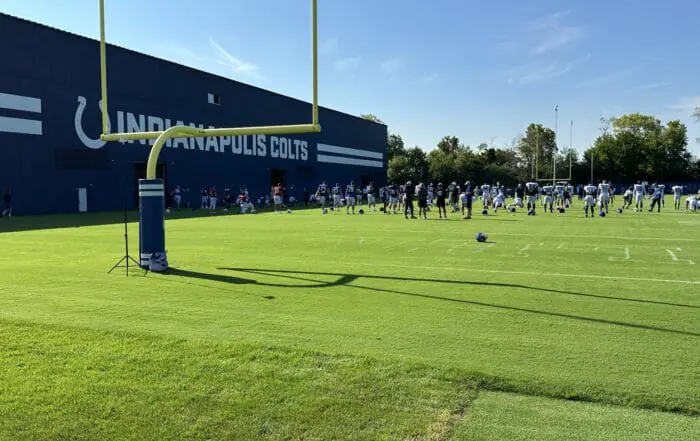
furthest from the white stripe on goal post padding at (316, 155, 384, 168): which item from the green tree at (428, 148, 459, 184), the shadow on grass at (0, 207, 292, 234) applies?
the shadow on grass at (0, 207, 292, 234)

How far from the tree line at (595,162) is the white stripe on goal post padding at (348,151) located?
12205 mm

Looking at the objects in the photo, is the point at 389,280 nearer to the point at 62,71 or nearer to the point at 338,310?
the point at 338,310

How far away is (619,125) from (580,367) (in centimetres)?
10070

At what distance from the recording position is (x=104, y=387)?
4.24 meters

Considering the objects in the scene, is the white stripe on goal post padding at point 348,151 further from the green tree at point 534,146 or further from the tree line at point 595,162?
the green tree at point 534,146

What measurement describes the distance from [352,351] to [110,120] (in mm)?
34623

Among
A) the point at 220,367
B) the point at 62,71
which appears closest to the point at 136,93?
the point at 62,71

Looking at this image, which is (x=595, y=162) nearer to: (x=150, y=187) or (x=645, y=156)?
(x=645, y=156)

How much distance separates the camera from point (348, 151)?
63.9m

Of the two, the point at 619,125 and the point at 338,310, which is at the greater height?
the point at 619,125

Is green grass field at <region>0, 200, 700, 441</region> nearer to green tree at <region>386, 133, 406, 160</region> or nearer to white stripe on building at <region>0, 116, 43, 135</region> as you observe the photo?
white stripe on building at <region>0, 116, 43, 135</region>

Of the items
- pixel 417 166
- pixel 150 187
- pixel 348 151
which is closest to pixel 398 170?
pixel 417 166

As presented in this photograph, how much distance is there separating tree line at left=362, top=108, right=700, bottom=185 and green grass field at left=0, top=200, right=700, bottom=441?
7273cm

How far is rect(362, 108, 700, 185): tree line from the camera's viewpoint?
82.8 m
